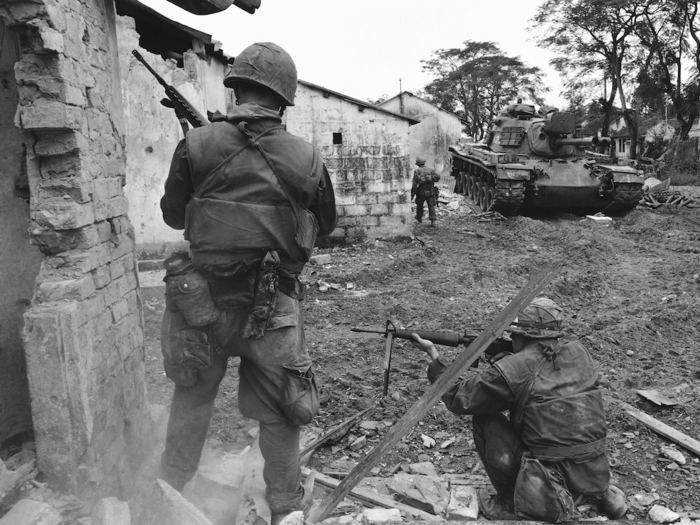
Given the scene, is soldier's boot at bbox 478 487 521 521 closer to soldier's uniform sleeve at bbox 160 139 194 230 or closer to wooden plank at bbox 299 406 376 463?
wooden plank at bbox 299 406 376 463

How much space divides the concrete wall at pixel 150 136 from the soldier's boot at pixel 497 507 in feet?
21.9

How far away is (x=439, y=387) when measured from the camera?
10.2ft

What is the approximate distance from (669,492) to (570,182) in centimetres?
1124

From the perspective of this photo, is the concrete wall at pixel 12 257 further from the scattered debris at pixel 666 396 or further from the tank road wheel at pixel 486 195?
the tank road wheel at pixel 486 195

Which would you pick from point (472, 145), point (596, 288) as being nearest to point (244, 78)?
point (596, 288)

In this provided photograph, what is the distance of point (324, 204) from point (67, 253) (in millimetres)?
1191

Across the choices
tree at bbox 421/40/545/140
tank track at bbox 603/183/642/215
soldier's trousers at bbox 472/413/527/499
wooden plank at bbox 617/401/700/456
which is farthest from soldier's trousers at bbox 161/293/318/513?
tree at bbox 421/40/545/140

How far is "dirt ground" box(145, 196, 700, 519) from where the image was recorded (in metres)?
3.89

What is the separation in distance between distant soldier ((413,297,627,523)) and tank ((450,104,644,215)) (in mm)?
10594

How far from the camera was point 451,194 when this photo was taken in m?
19.4

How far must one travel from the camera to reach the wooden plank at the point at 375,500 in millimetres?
3053

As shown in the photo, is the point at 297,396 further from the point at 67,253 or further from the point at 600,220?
the point at 600,220

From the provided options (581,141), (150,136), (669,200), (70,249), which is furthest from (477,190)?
(70,249)

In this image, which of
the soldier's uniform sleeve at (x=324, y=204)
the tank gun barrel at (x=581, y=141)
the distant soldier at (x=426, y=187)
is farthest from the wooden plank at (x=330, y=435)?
the tank gun barrel at (x=581, y=141)
